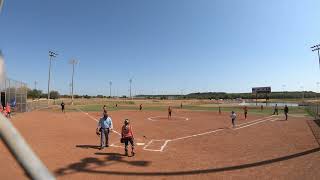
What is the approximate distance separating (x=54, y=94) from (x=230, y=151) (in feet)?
581

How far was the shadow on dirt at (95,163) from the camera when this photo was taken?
36.6ft

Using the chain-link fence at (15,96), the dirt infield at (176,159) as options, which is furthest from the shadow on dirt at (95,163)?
the chain-link fence at (15,96)

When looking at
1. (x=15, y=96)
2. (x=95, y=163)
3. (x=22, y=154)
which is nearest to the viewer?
(x=22, y=154)

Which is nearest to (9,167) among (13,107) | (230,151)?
(230,151)

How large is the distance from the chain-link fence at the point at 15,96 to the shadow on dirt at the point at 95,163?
2719 centimetres

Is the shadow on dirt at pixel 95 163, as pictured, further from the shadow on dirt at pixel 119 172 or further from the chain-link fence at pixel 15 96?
the chain-link fence at pixel 15 96

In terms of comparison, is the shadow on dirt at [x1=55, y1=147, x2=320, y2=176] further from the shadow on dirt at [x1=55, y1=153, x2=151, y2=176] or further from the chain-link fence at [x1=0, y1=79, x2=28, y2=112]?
the chain-link fence at [x1=0, y1=79, x2=28, y2=112]

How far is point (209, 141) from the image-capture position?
19.8 metres

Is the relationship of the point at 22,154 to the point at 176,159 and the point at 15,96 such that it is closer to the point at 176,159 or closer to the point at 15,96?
the point at 176,159

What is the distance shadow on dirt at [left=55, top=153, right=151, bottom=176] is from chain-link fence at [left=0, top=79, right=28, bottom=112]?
27185 millimetres

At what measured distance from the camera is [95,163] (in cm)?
→ 1249

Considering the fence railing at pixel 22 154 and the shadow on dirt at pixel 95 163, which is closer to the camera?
the fence railing at pixel 22 154

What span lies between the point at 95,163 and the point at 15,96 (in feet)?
111

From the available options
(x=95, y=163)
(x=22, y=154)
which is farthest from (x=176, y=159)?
(x=22, y=154)
